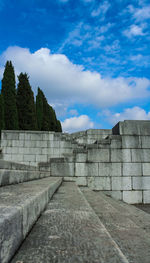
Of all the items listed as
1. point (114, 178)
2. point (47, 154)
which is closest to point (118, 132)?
point (114, 178)

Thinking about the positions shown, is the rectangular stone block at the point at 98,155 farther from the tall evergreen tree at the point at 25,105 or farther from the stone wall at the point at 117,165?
the tall evergreen tree at the point at 25,105

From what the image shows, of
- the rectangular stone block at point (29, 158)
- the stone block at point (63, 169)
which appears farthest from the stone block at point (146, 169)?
the rectangular stone block at point (29, 158)

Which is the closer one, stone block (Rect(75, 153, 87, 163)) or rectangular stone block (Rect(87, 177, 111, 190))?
rectangular stone block (Rect(87, 177, 111, 190))

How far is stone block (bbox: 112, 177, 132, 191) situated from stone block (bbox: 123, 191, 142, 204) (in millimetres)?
179

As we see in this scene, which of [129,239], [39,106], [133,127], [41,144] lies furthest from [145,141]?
[39,106]

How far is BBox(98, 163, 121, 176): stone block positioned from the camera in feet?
20.2

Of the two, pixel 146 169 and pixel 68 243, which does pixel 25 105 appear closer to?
pixel 146 169

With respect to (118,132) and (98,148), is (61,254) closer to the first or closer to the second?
(98,148)

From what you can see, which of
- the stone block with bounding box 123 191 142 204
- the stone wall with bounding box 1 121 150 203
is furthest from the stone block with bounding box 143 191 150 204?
the stone block with bounding box 123 191 142 204

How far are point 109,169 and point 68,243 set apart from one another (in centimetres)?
522

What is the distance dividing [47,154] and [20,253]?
866 centimetres

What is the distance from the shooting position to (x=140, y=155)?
20.7 feet

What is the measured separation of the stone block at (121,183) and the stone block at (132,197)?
0.18 meters

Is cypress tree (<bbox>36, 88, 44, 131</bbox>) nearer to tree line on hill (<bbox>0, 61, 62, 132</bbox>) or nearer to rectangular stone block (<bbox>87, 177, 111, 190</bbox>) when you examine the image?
tree line on hill (<bbox>0, 61, 62, 132</bbox>)
